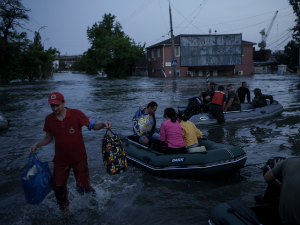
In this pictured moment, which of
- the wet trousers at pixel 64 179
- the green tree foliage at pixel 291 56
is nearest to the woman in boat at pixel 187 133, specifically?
the wet trousers at pixel 64 179

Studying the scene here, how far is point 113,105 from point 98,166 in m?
11.1

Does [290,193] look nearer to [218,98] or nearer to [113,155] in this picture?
[113,155]

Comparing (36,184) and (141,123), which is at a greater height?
(141,123)

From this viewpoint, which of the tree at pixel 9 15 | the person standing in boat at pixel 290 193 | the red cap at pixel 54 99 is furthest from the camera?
the tree at pixel 9 15

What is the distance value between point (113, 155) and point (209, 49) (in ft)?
108

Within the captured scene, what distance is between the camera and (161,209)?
4.92 m

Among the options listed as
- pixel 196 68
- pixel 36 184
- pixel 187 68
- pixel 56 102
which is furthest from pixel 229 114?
pixel 187 68

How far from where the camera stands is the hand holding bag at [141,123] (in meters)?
6.78

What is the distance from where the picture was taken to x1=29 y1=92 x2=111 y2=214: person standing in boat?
399cm

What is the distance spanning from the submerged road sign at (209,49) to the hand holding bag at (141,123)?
28.4m

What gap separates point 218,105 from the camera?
420 inches

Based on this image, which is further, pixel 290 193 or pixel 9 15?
pixel 9 15

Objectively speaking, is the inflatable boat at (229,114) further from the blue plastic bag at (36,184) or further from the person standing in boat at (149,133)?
the blue plastic bag at (36,184)

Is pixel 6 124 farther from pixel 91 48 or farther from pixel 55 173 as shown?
pixel 91 48
